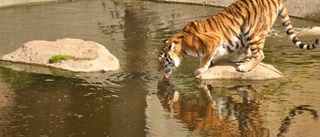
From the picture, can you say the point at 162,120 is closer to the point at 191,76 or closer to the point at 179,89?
the point at 179,89

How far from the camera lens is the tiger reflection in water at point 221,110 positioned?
8.14 m


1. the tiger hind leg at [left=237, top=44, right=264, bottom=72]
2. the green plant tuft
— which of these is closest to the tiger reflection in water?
the tiger hind leg at [left=237, top=44, right=264, bottom=72]

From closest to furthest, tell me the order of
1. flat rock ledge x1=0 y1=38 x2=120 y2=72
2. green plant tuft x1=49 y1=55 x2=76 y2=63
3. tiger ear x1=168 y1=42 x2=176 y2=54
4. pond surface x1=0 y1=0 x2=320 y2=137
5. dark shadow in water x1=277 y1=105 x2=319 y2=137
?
dark shadow in water x1=277 y1=105 x2=319 y2=137 < pond surface x1=0 y1=0 x2=320 y2=137 < tiger ear x1=168 y1=42 x2=176 y2=54 < flat rock ledge x1=0 y1=38 x2=120 y2=72 < green plant tuft x1=49 y1=55 x2=76 y2=63

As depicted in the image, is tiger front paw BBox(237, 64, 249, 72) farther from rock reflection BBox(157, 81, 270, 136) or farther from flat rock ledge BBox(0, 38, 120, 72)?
flat rock ledge BBox(0, 38, 120, 72)

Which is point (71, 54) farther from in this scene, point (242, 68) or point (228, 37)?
point (242, 68)

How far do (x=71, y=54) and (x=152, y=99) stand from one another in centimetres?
262

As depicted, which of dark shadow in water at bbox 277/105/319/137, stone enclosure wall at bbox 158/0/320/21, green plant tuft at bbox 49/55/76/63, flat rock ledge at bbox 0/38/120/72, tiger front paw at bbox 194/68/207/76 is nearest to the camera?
dark shadow in water at bbox 277/105/319/137

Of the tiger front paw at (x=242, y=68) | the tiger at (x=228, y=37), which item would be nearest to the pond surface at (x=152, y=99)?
the tiger front paw at (x=242, y=68)

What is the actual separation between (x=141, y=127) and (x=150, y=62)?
152 inches

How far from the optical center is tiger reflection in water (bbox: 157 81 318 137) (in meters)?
8.14

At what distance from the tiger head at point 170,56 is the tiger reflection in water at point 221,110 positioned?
214 millimetres

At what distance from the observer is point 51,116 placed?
8906 millimetres

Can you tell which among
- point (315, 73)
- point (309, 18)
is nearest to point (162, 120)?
point (315, 73)

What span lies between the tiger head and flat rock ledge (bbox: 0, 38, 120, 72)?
106cm
